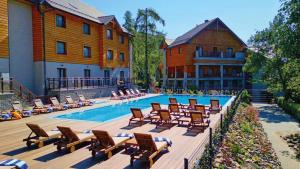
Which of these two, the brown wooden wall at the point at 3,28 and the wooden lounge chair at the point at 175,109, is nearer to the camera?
the wooden lounge chair at the point at 175,109

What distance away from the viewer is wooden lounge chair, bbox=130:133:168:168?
7.15 meters

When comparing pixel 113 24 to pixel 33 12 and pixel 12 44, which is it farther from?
pixel 12 44

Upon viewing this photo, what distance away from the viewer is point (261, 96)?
3384cm

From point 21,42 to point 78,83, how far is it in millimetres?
6459

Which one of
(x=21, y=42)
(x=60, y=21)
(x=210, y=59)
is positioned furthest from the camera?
(x=210, y=59)

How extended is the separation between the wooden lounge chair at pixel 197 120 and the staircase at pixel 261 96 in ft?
80.5

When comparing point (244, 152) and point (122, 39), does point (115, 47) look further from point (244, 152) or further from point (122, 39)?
point (244, 152)

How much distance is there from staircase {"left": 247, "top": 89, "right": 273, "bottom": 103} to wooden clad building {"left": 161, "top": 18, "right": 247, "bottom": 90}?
3726 millimetres

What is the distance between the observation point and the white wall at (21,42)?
20219mm

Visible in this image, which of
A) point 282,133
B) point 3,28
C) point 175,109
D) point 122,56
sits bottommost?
point 282,133

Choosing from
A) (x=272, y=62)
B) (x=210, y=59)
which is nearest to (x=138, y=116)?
(x=272, y=62)

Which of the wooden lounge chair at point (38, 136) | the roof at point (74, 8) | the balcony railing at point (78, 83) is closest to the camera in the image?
the wooden lounge chair at point (38, 136)

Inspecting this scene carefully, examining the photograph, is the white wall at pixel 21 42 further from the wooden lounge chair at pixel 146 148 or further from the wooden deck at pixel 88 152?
the wooden lounge chair at pixel 146 148

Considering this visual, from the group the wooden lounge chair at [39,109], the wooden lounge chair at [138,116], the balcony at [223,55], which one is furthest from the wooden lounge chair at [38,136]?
the balcony at [223,55]
